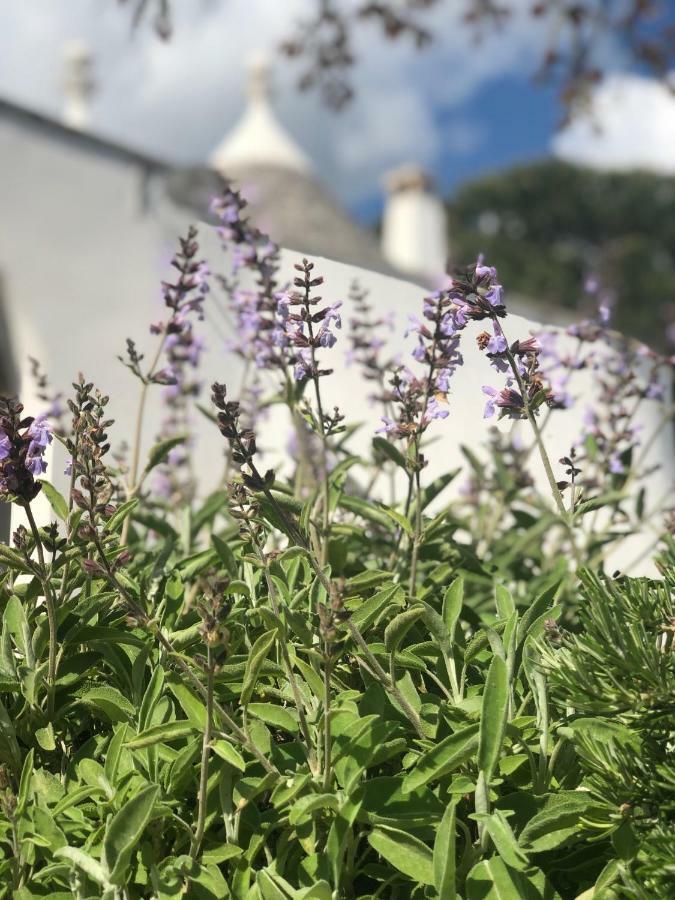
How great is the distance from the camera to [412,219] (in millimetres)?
45438

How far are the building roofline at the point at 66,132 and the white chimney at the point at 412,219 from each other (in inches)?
1172

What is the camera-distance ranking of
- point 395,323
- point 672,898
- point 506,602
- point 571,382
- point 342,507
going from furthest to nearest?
point 571,382 < point 395,323 < point 342,507 < point 506,602 < point 672,898

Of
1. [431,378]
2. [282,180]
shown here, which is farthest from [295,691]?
[282,180]

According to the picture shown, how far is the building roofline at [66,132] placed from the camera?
14.1 m

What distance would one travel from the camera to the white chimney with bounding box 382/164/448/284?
44.6 meters

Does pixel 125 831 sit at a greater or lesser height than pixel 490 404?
lesser

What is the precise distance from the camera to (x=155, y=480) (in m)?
2.92

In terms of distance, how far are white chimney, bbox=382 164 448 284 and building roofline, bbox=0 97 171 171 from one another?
2978 cm

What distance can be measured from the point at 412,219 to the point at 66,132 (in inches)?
1274

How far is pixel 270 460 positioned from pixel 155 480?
35 centimetres

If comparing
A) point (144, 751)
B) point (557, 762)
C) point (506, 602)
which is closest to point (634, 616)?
point (557, 762)

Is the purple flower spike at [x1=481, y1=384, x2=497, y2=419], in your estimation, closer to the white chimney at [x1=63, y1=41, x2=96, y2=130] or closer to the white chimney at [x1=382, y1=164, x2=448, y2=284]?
the white chimney at [x1=63, y1=41, x2=96, y2=130]

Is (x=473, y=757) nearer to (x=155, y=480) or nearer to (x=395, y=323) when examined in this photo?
(x=395, y=323)

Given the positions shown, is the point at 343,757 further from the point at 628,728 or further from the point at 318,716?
the point at 628,728
